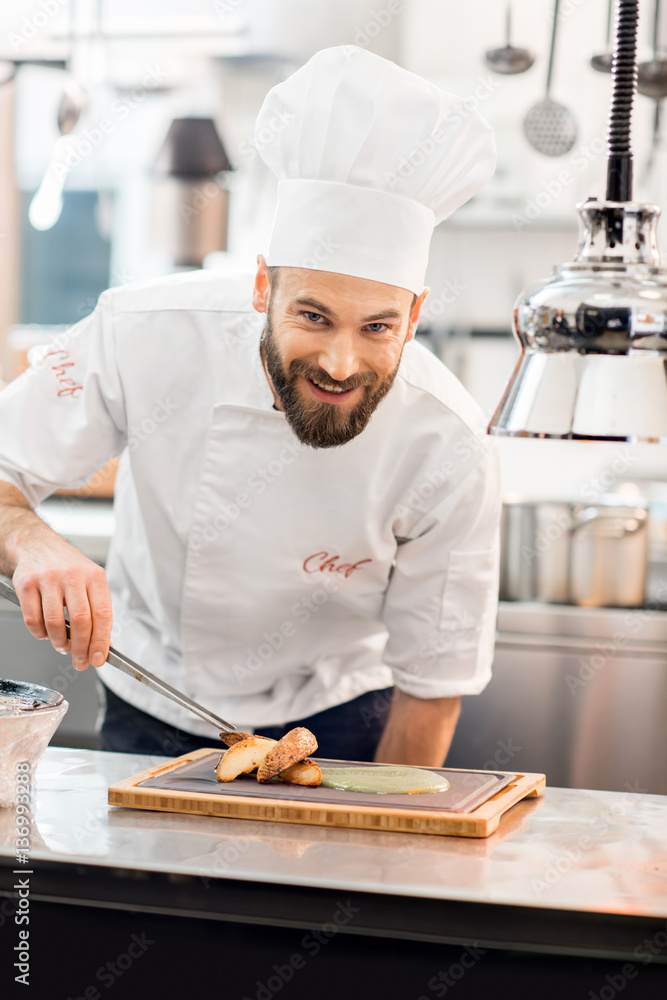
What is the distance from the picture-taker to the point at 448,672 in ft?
5.51

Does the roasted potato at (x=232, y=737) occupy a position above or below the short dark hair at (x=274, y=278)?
below

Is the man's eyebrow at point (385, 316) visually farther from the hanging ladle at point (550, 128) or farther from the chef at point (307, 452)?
the hanging ladle at point (550, 128)

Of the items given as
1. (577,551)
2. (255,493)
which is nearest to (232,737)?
(255,493)

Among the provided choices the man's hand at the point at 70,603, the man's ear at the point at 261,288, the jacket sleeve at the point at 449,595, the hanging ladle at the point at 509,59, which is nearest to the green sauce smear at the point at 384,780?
the man's hand at the point at 70,603

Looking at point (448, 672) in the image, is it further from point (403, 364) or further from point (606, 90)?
point (606, 90)

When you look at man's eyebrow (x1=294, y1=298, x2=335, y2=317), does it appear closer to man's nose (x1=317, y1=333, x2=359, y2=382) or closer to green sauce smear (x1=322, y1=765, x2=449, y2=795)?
man's nose (x1=317, y1=333, x2=359, y2=382)

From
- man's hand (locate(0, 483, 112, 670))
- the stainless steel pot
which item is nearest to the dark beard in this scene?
man's hand (locate(0, 483, 112, 670))

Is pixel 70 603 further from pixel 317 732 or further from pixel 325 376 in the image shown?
pixel 317 732

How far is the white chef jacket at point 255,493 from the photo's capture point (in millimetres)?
1604

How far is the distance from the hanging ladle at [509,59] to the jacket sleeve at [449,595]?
1.64m

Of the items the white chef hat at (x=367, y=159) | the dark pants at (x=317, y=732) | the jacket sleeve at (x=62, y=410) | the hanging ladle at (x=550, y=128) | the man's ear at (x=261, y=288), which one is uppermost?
the hanging ladle at (x=550, y=128)

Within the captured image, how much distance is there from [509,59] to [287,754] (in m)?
2.27

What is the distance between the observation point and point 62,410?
1635 millimetres

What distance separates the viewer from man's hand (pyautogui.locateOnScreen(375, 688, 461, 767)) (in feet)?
5.54
